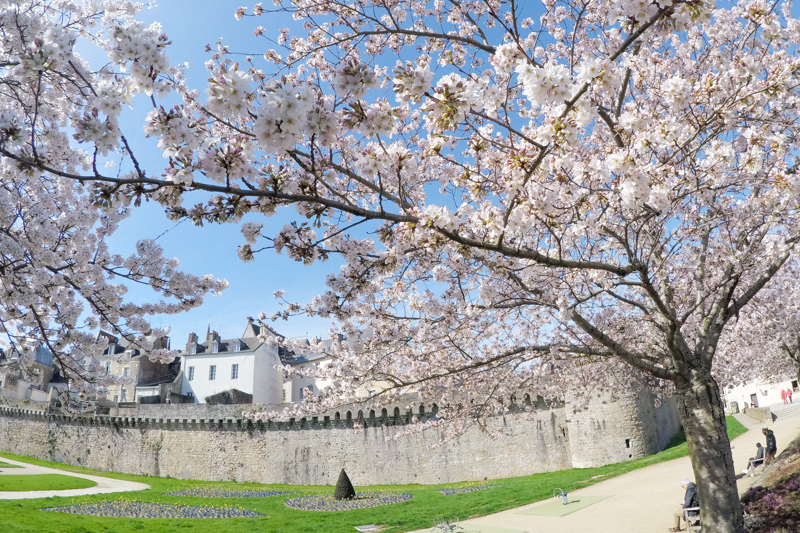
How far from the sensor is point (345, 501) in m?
20.0

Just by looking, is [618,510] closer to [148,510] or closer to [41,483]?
[148,510]

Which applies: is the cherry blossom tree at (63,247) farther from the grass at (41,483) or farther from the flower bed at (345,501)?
the grass at (41,483)

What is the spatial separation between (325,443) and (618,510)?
2218 cm

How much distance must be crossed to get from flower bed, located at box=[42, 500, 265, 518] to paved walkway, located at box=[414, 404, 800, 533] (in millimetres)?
8162

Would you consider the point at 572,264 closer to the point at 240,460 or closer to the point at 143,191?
the point at 143,191

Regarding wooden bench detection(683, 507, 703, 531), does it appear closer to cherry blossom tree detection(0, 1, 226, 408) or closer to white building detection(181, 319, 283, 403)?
cherry blossom tree detection(0, 1, 226, 408)

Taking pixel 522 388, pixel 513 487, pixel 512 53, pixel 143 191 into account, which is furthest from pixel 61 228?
pixel 513 487

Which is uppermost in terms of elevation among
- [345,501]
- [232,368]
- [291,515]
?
[232,368]

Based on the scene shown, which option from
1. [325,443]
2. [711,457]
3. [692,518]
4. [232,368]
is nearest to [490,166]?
[711,457]

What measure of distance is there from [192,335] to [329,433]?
2354 cm

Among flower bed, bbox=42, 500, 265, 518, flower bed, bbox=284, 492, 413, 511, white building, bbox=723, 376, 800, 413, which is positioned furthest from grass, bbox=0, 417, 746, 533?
white building, bbox=723, 376, 800, 413

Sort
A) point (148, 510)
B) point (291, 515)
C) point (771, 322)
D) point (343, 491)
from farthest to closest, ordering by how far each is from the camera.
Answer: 1. point (343, 491)
2. point (148, 510)
3. point (291, 515)
4. point (771, 322)

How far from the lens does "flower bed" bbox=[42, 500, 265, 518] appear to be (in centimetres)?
1577

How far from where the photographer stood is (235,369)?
150 ft
